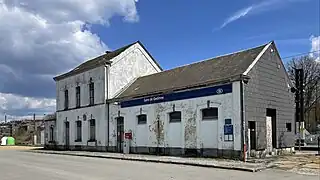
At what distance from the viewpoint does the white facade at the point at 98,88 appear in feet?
117

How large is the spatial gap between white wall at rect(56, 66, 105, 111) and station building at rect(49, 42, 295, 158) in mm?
100

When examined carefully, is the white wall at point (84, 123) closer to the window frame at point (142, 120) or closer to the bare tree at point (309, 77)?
the window frame at point (142, 120)

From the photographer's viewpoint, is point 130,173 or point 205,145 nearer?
point 130,173

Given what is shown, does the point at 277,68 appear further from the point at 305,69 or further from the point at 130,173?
the point at 305,69

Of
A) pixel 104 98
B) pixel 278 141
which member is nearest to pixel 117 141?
pixel 104 98

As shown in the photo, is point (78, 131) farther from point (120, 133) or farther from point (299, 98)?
point (299, 98)

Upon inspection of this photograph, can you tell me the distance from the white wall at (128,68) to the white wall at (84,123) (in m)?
2.21

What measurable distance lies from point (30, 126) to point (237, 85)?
68981mm

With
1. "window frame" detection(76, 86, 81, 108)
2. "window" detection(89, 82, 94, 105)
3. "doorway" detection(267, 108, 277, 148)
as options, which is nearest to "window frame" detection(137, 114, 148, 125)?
"window" detection(89, 82, 94, 105)

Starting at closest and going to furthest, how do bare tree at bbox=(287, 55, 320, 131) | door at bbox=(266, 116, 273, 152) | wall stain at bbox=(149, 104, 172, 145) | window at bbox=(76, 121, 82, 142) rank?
door at bbox=(266, 116, 273, 152) → wall stain at bbox=(149, 104, 172, 145) → window at bbox=(76, 121, 82, 142) → bare tree at bbox=(287, 55, 320, 131)

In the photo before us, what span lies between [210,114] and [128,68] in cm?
1396

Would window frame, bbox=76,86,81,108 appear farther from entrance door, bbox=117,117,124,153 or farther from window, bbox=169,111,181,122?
window, bbox=169,111,181,122

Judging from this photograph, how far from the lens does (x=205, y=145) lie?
83.7 feet

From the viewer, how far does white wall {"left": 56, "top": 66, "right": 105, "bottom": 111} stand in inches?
1420
